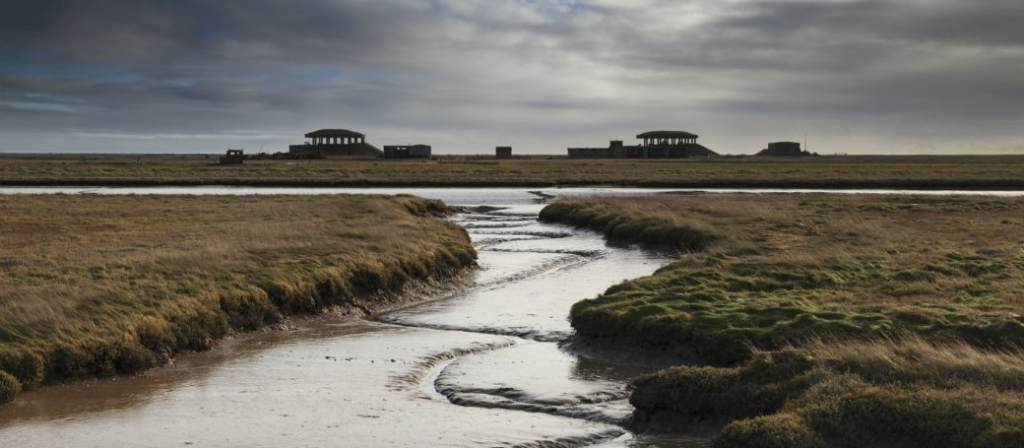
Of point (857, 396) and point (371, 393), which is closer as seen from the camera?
point (857, 396)

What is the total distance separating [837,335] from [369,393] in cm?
868

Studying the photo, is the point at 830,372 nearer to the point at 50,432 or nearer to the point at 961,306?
the point at 961,306

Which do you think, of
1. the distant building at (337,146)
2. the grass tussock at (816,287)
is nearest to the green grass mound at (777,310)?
the grass tussock at (816,287)

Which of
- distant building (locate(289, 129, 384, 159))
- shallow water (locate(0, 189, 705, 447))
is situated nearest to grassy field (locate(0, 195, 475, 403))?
shallow water (locate(0, 189, 705, 447))

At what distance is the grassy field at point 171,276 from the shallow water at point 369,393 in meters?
0.75

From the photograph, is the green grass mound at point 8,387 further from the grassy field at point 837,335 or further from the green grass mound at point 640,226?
the green grass mound at point 640,226

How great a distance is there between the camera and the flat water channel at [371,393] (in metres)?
15.0

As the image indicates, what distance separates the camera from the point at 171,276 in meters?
24.7

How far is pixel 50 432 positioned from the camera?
14.9 meters

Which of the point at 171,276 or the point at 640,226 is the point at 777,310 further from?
the point at 640,226

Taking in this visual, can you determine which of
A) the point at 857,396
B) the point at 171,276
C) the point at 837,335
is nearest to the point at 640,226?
the point at 171,276

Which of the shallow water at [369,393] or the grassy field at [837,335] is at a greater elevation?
the grassy field at [837,335]

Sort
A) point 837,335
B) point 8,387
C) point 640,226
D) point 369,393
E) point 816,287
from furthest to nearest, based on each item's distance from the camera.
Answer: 1. point 640,226
2. point 816,287
3. point 837,335
4. point 369,393
5. point 8,387

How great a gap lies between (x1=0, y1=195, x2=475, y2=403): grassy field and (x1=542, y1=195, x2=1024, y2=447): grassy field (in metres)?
7.87
